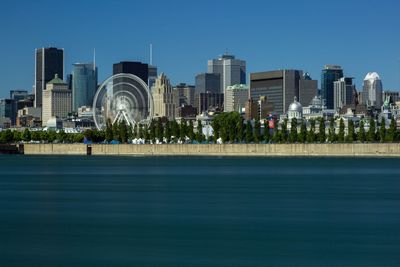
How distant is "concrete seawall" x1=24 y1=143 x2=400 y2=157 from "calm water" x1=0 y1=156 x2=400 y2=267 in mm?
66261

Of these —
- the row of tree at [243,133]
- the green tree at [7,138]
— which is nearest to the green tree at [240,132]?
the row of tree at [243,133]

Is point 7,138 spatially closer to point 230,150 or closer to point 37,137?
point 37,137

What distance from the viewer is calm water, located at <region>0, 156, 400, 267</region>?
3588 centimetres

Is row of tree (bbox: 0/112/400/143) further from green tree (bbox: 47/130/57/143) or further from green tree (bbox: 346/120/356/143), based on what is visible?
green tree (bbox: 47/130/57/143)

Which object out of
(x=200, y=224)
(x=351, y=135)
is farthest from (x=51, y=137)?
(x=200, y=224)

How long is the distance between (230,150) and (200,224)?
106 meters

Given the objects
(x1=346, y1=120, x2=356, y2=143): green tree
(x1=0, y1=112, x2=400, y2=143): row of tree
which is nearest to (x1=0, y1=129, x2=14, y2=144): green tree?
(x1=0, y1=112, x2=400, y2=143): row of tree

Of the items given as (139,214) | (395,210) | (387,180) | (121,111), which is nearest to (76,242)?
(139,214)

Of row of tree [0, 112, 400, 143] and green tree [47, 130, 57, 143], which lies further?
green tree [47, 130, 57, 143]

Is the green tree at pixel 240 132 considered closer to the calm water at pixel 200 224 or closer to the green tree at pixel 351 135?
the green tree at pixel 351 135

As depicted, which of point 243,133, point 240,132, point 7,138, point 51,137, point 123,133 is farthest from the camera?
point 51,137

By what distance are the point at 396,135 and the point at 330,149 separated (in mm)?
10032

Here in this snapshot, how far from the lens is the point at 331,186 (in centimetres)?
7288

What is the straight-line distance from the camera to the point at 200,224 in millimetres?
45469
